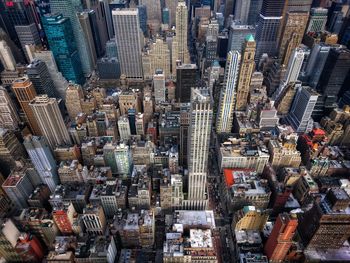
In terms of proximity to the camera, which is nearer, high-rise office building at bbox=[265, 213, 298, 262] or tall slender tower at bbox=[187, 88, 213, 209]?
high-rise office building at bbox=[265, 213, 298, 262]

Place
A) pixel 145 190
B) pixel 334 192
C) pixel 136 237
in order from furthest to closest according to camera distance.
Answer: pixel 145 190 → pixel 136 237 → pixel 334 192

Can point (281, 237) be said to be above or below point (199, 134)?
below

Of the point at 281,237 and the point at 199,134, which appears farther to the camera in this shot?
the point at 199,134

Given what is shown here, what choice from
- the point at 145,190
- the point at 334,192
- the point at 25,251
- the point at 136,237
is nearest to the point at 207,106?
the point at 145,190

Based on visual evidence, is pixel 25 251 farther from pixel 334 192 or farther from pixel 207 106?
pixel 334 192

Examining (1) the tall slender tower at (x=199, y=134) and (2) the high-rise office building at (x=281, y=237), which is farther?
(1) the tall slender tower at (x=199, y=134)
